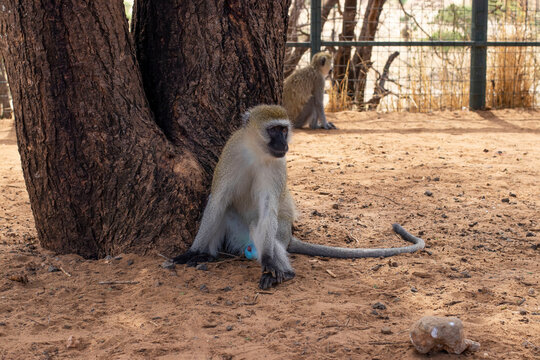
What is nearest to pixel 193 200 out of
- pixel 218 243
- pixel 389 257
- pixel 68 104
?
pixel 218 243

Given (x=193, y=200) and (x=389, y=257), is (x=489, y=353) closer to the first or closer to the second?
(x=389, y=257)

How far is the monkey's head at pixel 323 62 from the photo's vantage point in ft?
33.0

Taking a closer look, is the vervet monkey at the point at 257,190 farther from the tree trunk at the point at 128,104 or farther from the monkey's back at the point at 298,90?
the monkey's back at the point at 298,90

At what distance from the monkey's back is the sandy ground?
3842mm

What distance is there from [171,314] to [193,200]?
3.41ft

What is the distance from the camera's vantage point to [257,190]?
3.94 m

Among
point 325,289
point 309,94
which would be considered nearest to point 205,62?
point 325,289

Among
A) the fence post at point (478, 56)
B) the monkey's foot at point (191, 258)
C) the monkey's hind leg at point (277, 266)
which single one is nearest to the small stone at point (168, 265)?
the monkey's foot at point (191, 258)

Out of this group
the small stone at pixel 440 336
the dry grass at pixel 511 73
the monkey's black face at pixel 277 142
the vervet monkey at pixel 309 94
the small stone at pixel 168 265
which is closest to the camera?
the small stone at pixel 440 336

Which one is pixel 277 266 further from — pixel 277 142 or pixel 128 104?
pixel 128 104

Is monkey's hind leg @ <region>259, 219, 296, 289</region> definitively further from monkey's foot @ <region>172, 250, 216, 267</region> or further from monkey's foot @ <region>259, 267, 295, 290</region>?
monkey's foot @ <region>172, 250, 216, 267</region>

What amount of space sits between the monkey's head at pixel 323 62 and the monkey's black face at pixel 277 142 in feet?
21.3

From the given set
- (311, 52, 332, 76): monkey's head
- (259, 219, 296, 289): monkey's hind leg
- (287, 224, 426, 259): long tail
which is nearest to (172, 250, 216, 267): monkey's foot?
(259, 219, 296, 289): monkey's hind leg

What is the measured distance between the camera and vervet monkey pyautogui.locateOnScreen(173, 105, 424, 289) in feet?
12.4
